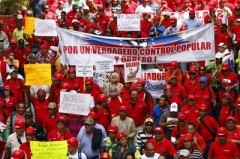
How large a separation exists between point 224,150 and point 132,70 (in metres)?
3.72

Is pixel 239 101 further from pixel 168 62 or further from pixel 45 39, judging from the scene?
pixel 45 39

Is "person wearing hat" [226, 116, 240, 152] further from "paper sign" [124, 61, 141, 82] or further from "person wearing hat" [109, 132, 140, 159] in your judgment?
"paper sign" [124, 61, 141, 82]

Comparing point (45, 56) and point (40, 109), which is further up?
point (45, 56)

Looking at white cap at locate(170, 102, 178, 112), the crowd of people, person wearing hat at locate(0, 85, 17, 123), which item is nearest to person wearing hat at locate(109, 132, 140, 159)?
the crowd of people

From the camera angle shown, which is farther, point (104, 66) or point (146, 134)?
point (104, 66)

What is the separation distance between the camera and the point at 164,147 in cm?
1692

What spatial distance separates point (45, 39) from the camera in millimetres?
23672

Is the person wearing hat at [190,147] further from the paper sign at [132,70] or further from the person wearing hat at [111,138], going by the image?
the paper sign at [132,70]

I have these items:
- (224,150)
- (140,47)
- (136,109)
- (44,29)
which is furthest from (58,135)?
(44,29)

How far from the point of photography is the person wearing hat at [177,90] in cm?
1898

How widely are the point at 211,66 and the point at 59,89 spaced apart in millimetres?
3402

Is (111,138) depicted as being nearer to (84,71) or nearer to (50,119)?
(50,119)

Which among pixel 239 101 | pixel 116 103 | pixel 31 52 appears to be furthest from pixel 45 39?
pixel 239 101

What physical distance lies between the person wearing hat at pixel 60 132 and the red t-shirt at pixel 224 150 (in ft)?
8.43
